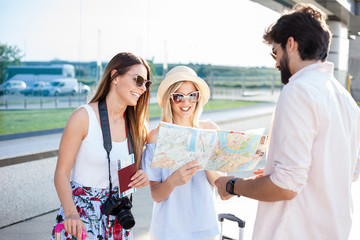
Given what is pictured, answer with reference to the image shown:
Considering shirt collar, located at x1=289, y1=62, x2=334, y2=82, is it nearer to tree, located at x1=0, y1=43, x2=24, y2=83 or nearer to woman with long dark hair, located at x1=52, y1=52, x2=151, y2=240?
woman with long dark hair, located at x1=52, y1=52, x2=151, y2=240

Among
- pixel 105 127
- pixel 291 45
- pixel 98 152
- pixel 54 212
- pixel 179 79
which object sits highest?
pixel 291 45

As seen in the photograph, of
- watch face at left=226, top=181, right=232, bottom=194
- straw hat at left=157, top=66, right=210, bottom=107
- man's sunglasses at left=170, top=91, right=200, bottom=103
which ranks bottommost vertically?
watch face at left=226, top=181, right=232, bottom=194

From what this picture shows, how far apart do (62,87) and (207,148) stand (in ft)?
15.4

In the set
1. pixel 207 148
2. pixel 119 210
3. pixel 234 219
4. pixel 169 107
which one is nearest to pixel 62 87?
pixel 169 107

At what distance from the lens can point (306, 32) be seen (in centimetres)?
197

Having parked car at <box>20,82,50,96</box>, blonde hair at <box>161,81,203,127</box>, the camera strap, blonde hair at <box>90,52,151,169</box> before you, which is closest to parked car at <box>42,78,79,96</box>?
parked car at <box>20,82,50,96</box>

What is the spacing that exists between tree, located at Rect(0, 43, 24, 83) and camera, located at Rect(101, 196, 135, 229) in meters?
3.76

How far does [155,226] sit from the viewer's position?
264cm

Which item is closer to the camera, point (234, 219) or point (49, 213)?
point (234, 219)

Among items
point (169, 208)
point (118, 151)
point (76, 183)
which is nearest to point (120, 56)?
point (118, 151)

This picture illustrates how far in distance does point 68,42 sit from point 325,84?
5066 mm

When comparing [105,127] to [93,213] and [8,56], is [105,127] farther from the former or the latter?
[8,56]

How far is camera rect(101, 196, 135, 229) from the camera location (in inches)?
89.0

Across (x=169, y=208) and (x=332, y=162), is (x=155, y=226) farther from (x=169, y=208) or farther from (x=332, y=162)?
(x=332, y=162)
